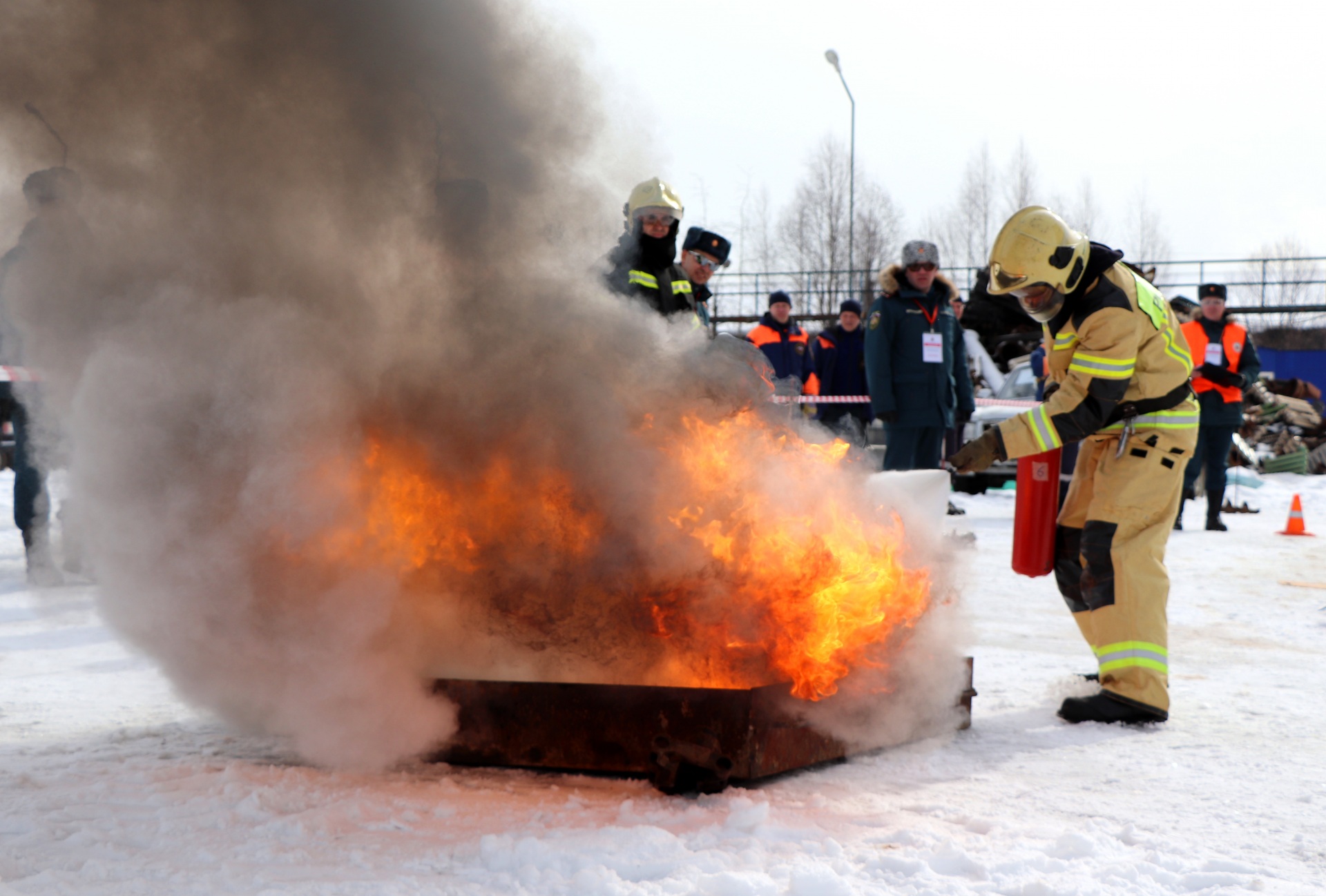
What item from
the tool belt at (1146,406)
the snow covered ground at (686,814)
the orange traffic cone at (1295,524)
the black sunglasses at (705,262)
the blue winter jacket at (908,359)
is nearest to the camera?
the snow covered ground at (686,814)

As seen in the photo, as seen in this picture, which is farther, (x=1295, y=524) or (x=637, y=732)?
(x=1295, y=524)

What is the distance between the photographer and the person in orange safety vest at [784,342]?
11.6 metres

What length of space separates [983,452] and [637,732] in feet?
6.33

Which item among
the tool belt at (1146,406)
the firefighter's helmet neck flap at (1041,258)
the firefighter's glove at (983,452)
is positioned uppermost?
the firefighter's helmet neck flap at (1041,258)

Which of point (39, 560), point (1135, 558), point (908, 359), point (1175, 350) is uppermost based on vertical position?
point (908, 359)

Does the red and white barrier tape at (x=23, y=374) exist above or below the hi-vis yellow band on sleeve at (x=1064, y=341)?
below

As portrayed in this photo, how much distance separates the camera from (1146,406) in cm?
439

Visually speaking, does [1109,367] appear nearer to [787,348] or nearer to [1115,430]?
[1115,430]

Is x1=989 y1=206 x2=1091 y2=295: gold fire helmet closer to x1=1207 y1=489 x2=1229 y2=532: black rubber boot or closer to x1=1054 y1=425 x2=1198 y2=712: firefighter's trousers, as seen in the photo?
x1=1054 y1=425 x2=1198 y2=712: firefighter's trousers

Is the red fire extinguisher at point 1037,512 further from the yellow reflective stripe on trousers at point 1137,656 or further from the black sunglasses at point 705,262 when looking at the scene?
the black sunglasses at point 705,262

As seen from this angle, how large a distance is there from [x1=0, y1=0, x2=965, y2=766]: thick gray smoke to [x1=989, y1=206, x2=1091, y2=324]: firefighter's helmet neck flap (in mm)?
1370

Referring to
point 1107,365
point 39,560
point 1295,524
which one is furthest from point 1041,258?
point 1295,524

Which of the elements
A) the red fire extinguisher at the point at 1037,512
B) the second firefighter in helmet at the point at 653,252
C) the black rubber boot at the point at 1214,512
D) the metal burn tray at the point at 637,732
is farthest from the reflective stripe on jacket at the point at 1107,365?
the black rubber boot at the point at 1214,512

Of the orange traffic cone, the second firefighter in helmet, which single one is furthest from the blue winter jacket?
the orange traffic cone
